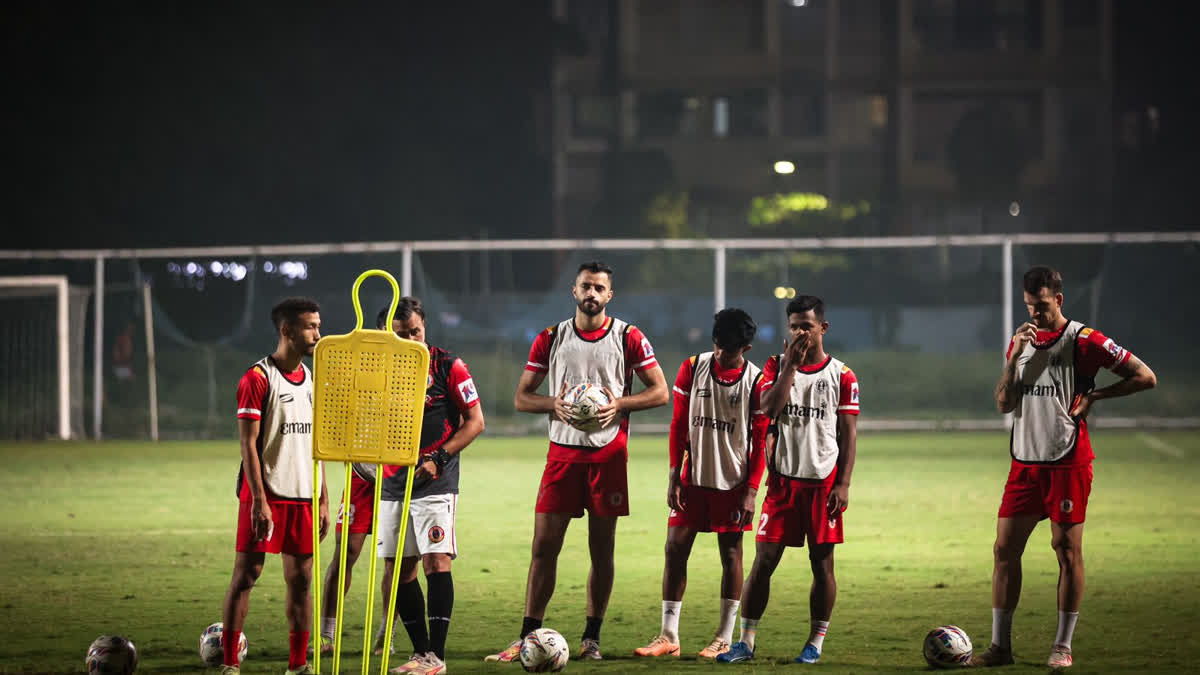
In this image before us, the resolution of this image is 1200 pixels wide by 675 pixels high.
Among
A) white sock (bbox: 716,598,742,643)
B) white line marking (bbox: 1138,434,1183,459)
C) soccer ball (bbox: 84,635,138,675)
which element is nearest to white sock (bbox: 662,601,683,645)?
white sock (bbox: 716,598,742,643)

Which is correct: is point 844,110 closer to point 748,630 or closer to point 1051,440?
point 1051,440

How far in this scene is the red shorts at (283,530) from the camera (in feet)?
22.0

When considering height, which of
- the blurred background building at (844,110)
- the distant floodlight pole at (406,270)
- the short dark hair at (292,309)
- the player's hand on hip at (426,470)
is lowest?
the player's hand on hip at (426,470)

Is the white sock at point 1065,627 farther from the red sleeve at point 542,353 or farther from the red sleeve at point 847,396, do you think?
the red sleeve at point 542,353

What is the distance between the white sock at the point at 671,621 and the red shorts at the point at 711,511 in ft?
1.35

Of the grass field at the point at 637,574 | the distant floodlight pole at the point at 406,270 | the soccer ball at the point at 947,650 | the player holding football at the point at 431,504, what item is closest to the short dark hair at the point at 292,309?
the player holding football at the point at 431,504

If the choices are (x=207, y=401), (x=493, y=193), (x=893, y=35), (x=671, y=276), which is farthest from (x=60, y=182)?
(x=893, y=35)

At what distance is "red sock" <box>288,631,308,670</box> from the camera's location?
6.72m

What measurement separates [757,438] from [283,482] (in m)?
2.43

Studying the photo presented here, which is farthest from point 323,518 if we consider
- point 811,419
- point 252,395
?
point 811,419

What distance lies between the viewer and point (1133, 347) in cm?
2311

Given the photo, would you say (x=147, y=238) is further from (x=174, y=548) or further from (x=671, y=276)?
(x=174, y=548)

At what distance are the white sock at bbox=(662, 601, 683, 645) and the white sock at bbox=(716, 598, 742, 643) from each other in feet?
0.72

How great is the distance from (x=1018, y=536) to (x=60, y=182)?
79.7 feet
